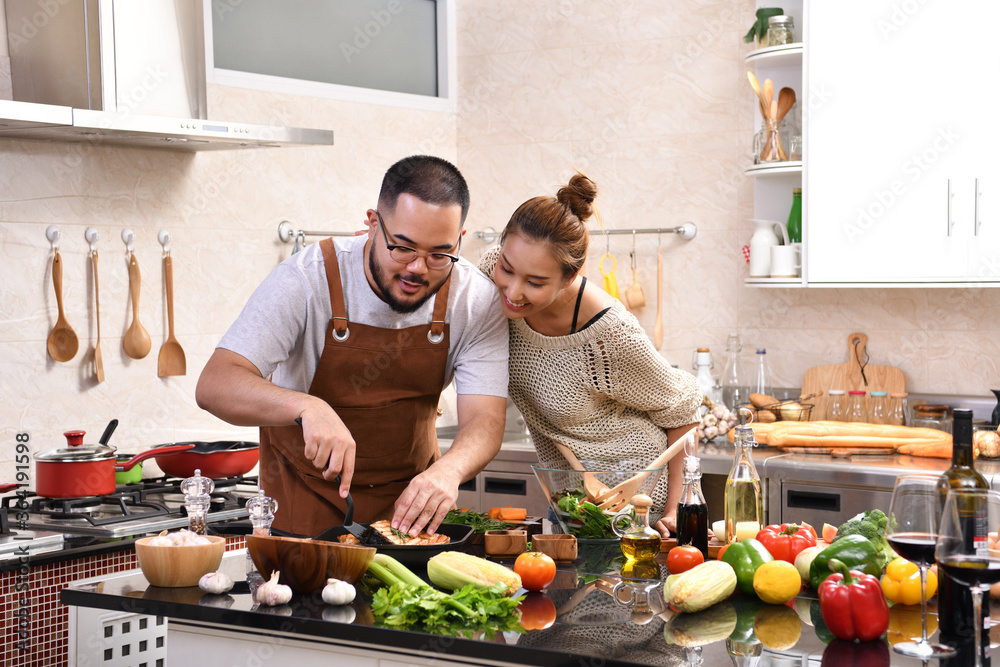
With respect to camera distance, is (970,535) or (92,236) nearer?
(970,535)

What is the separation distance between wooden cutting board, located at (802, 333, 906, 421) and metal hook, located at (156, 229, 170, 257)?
229 cm

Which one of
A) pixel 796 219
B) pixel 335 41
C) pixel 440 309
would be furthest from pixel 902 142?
→ pixel 335 41

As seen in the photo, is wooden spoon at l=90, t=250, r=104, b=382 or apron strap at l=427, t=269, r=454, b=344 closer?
apron strap at l=427, t=269, r=454, b=344

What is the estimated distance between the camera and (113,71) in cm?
296

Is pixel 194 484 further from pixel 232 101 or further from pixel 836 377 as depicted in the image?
pixel 836 377

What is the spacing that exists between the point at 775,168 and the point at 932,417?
3.28ft

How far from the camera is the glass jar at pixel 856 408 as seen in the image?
3639 millimetres

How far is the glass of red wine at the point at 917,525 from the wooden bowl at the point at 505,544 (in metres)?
0.69

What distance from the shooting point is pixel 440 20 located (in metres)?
4.57

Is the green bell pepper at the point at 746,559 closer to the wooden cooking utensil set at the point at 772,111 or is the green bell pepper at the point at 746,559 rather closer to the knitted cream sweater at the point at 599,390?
the knitted cream sweater at the point at 599,390

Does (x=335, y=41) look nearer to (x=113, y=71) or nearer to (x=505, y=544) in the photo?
(x=113, y=71)

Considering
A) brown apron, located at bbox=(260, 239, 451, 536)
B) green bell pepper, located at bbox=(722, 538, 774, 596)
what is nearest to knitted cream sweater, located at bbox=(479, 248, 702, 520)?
brown apron, located at bbox=(260, 239, 451, 536)

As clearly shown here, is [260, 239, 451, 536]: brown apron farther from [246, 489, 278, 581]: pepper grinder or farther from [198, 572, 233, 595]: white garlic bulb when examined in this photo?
[198, 572, 233, 595]: white garlic bulb

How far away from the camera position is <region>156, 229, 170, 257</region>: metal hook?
11.3ft
